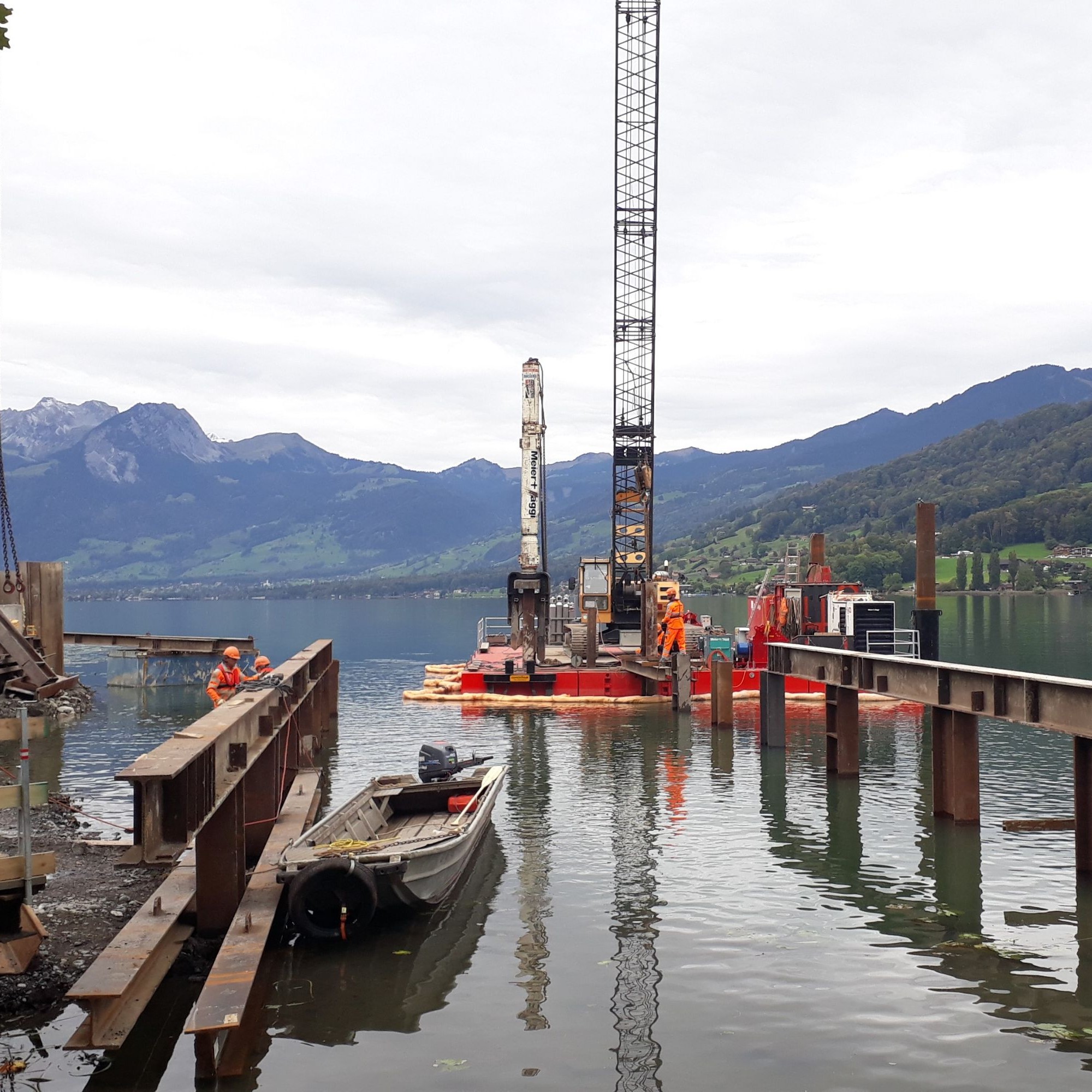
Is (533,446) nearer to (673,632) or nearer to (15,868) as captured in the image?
(673,632)

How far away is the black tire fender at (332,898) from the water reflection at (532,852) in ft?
6.89

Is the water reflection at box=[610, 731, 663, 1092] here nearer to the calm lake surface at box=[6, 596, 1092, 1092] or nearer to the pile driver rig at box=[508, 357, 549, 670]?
the calm lake surface at box=[6, 596, 1092, 1092]

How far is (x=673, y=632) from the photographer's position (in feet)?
138

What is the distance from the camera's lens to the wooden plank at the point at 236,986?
10.9 metres

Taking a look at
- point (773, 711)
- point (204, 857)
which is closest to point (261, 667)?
point (204, 857)

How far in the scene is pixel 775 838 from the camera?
69.9 ft

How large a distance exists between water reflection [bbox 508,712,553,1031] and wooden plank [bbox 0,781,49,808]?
5.57 meters

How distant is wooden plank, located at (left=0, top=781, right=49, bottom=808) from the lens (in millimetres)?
11352

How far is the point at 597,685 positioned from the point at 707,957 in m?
29.2

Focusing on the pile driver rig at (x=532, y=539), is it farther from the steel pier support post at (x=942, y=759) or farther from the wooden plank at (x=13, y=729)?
the wooden plank at (x=13, y=729)

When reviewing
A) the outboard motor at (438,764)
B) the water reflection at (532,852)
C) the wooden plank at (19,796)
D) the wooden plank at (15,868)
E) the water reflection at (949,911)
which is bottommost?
the water reflection at (532,852)

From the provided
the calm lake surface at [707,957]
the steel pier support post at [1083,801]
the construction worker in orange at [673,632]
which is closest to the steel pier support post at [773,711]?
Answer: the calm lake surface at [707,957]

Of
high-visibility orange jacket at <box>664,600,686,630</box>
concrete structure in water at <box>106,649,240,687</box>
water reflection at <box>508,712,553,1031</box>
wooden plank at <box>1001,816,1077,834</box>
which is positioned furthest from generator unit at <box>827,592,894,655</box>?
concrete structure in water at <box>106,649,240,687</box>

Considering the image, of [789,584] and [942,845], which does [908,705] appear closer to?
[789,584]
